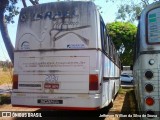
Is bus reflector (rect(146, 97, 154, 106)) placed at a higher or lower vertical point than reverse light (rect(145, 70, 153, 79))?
lower

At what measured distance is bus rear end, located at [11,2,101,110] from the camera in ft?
26.3

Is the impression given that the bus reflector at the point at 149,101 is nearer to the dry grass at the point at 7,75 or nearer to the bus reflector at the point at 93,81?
the bus reflector at the point at 93,81

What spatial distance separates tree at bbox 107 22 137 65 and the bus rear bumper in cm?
3869

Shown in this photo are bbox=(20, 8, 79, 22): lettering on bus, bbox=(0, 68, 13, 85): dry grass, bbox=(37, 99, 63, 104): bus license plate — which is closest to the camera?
bbox=(37, 99, 63, 104): bus license plate

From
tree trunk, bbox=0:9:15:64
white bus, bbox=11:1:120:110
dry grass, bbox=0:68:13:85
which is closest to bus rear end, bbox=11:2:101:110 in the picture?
white bus, bbox=11:1:120:110

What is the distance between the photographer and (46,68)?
332 inches

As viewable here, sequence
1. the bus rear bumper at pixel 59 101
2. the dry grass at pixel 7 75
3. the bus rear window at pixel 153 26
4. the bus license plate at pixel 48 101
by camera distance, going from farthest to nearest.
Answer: the dry grass at pixel 7 75 < the bus license plate at pixel 48 101 < the bus rear bumper at pixel 59 101 < the bus rear window at pixel 153 26

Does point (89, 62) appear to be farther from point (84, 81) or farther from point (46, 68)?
point (46, 68)

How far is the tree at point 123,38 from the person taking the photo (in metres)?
46.8

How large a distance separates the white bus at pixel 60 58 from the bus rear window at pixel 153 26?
1.79m

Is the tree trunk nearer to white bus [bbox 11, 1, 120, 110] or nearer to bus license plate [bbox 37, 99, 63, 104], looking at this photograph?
white bus [bbox 11, 1, 120, 110]

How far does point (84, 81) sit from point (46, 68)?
1206mm

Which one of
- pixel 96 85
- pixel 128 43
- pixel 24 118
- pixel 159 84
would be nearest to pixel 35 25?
pixel 96 85

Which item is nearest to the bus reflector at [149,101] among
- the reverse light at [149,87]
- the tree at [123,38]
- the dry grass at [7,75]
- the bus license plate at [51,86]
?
the reverse light at [149,87]
